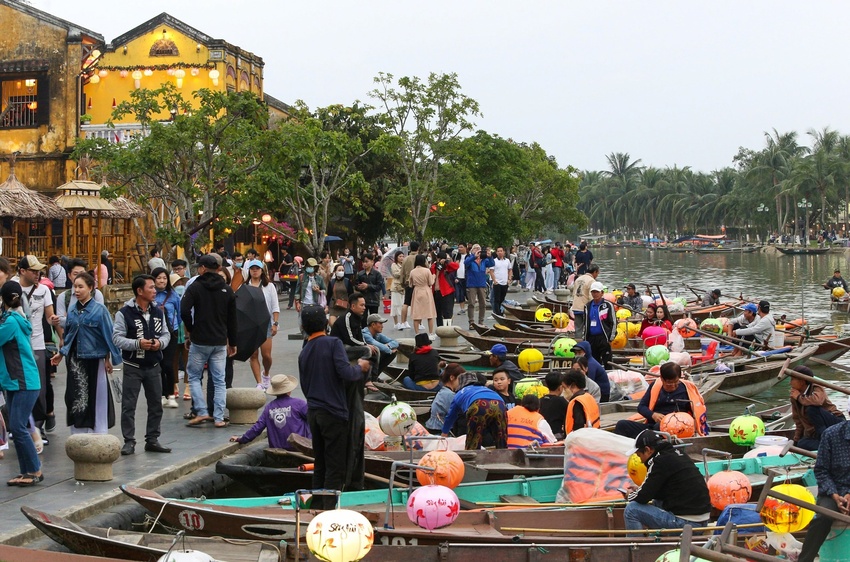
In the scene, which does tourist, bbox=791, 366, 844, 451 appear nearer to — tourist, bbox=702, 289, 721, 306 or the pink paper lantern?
the pink paper lantern

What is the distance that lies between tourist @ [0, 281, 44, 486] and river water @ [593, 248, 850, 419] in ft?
37.1

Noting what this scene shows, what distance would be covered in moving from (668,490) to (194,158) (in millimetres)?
17614

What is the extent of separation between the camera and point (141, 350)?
1030 cm

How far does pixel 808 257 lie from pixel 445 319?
63.4 metres

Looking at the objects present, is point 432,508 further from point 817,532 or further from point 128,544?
point 817,532

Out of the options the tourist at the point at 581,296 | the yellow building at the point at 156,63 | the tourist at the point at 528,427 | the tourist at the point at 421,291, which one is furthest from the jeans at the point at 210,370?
the yellow building at the point at 156,63

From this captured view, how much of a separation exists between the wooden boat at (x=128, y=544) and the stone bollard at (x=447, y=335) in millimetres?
12355

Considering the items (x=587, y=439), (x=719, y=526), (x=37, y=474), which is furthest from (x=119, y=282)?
(x=719, y=526)

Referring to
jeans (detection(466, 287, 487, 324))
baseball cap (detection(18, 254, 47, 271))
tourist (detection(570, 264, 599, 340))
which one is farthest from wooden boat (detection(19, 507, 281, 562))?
jeans (detection(466, 287, 487, 324))

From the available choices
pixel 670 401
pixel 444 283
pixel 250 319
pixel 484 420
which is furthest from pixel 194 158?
pixel 670 401

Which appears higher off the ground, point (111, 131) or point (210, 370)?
point (111, 131)

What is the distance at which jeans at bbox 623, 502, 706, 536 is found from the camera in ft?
25.4

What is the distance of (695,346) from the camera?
67.6 feet

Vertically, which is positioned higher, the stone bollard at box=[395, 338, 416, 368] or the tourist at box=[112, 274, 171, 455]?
the tourist at box=[112, 274, 171, 455]
